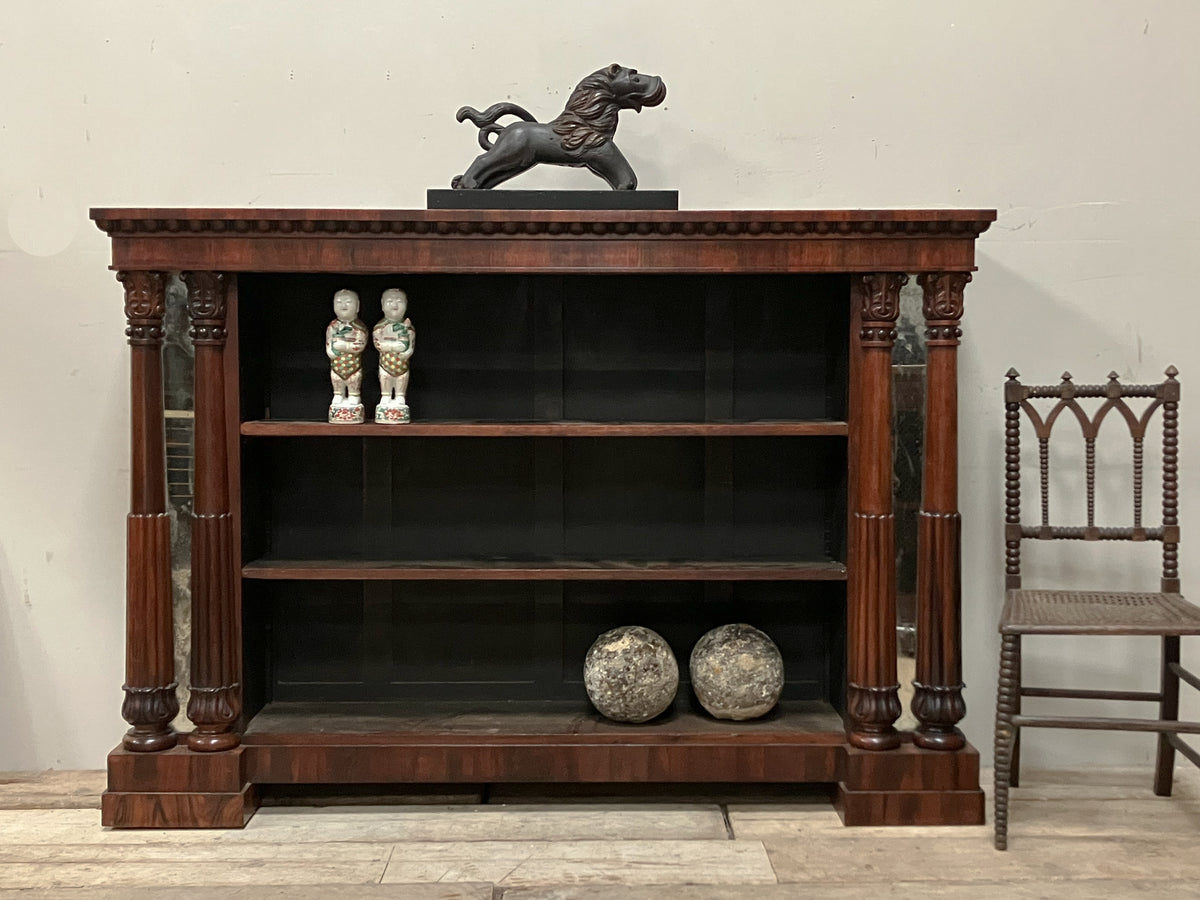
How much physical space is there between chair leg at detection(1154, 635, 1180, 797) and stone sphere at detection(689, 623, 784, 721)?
92 cm

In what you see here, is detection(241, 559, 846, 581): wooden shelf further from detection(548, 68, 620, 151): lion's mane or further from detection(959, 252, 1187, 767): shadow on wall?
detection(548, 68, 620, 151): lion's mane

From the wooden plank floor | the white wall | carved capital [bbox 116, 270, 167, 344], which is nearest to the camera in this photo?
the wooden plank floor

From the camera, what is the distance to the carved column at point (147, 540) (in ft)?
7.96

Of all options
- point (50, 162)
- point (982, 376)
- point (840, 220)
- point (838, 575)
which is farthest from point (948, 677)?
A: point (50, 162)

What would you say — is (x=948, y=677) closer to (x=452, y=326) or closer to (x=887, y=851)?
(x=887, y=851)

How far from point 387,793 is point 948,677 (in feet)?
4.41

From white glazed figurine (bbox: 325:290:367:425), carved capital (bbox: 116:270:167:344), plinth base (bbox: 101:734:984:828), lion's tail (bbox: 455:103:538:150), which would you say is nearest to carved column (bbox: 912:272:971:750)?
plinth base (bbox: 101:734:984:828)

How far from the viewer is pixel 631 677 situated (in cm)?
253

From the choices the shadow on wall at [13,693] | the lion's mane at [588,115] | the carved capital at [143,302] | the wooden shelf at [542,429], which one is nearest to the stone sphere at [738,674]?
the wooden shelf at [542,429]

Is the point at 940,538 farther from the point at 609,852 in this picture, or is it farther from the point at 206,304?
the point at 206,304

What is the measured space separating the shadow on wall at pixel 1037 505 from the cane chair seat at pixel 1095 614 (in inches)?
14.0

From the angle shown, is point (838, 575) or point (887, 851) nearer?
point (887, 851)

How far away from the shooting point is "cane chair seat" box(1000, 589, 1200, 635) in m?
2.25

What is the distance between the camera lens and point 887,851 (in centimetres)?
232
